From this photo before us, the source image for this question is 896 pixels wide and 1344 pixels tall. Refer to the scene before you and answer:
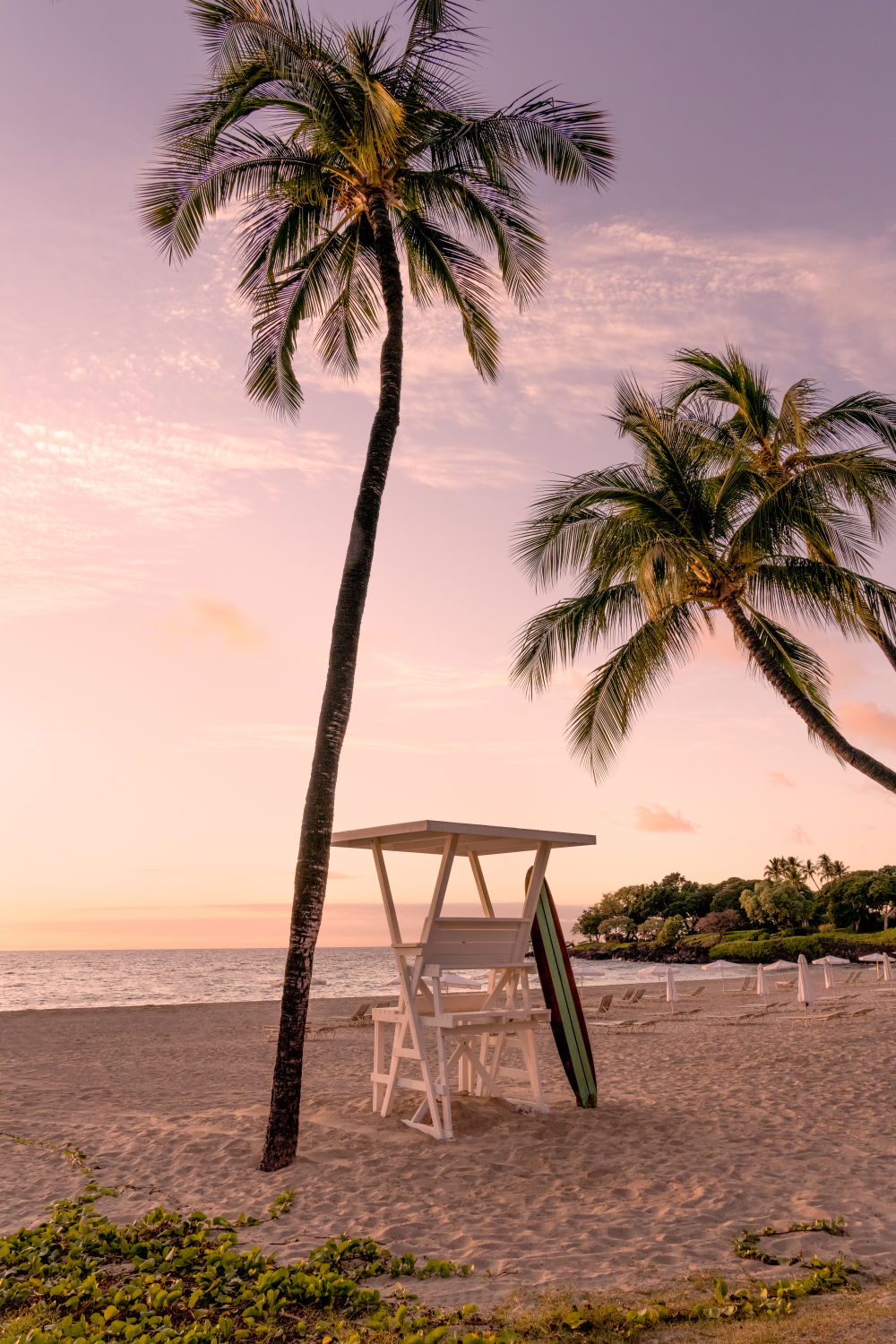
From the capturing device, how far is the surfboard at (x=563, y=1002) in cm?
940

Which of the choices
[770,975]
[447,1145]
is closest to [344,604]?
[447,1145]

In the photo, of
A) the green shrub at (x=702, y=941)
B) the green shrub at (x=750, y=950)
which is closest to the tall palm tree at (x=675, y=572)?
the green shrub at (x=750, y=950)

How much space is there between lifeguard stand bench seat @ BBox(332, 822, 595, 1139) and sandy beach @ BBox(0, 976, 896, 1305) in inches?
19.3

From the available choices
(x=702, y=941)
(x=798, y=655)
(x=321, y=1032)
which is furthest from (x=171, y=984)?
(x=798, y=655)

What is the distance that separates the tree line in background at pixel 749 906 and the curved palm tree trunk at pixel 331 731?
5813cm

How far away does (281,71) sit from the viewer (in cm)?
895

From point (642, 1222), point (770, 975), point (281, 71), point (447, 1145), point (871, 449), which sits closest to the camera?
point (642, 1222)

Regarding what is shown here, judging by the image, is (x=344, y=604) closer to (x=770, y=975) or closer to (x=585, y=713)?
(x=585, y=713)

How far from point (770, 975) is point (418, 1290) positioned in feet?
138

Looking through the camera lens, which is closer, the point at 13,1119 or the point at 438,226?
the point at 13,1119

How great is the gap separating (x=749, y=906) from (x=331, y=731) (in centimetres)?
6320

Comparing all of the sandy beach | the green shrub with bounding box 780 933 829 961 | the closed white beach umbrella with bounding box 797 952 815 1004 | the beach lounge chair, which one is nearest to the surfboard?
the sandy beach

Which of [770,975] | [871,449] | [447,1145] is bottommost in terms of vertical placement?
[770,975]

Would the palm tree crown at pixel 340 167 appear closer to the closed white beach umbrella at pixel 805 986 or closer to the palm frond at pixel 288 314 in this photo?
the palm frond at pixel 288 314
